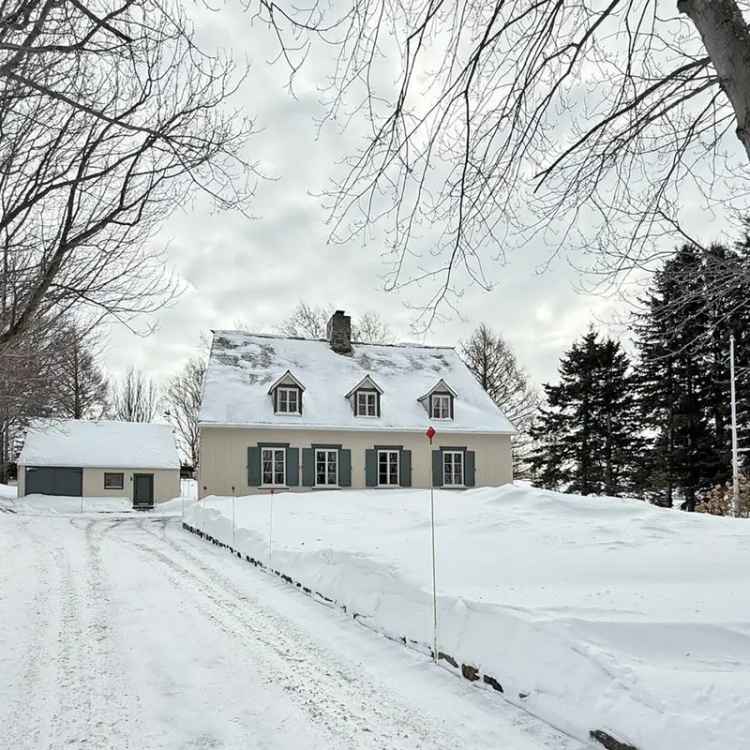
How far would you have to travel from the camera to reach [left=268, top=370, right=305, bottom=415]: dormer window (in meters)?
25.5

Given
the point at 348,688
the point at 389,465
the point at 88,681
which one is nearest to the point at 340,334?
the point at 389,465

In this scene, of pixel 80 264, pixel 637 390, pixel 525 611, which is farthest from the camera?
pixel 637 390

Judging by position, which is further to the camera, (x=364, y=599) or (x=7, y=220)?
(x=364, y=599)

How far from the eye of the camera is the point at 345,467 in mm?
25547

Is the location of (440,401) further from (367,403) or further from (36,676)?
(36,676)

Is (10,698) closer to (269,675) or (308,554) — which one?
(269,675)

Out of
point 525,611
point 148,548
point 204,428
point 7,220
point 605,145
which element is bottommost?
point 148,548

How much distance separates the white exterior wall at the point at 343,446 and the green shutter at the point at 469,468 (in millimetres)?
178

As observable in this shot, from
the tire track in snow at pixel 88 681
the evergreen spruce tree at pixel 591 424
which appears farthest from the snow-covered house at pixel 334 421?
the tire track in snow at pixel 88 681

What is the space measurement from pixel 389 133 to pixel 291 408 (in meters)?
21.2

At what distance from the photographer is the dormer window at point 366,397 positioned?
26.5 meters

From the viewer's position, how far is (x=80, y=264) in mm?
8383

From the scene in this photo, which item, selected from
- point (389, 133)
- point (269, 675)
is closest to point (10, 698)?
point (269, 675)

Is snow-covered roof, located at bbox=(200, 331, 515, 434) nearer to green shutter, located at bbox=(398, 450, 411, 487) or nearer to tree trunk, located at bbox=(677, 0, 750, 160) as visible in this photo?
green shutter, located at bbox=(398, 450, 411, 487)
